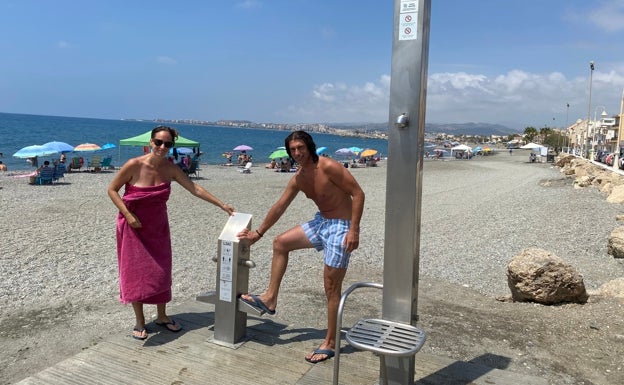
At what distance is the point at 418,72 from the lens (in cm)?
266

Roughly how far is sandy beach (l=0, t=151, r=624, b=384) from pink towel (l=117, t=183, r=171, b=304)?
78 centimetres

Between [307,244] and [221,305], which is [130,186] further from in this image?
[307,244]

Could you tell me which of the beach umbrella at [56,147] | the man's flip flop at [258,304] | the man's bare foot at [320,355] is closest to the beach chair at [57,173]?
the beach umbrella at [56,147]

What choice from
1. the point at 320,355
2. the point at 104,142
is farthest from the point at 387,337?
the point at 104,142

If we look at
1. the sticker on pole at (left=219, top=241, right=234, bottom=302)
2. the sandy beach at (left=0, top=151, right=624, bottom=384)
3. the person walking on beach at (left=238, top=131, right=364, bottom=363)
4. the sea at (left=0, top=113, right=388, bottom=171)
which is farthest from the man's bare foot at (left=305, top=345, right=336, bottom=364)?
the sea at (left=0, top=113, right=388, bottom=171)

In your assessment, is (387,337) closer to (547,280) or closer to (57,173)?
(547,280)

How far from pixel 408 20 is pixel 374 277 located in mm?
4685

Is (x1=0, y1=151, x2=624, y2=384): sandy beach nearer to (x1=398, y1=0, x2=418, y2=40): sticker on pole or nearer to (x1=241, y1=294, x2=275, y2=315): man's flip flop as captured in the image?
(x1=241, y1=294, x2=275, y2=315): man's flip flop

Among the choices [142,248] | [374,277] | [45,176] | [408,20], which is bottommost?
[374,277]

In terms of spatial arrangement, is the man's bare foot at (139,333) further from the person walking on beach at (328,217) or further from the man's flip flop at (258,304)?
the person walking on beach at (328,217)

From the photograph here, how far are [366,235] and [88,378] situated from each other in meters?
7.53

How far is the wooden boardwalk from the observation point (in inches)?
122

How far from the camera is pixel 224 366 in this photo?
129 inches

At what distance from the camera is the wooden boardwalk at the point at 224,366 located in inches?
122
